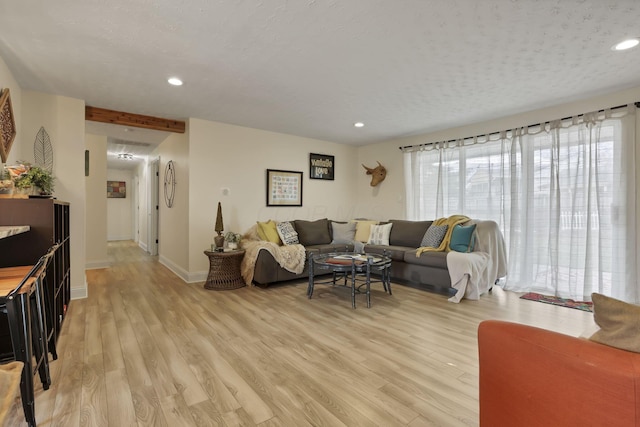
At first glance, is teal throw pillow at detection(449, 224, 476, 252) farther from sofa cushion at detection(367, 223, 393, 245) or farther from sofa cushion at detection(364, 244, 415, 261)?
sofa cushion at detection(367, 223, 393, 245)

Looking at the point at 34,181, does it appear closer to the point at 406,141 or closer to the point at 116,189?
the point at 406,141

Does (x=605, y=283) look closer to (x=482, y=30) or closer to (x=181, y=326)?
(x=482, y=30)

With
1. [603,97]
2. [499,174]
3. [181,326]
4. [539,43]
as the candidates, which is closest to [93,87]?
[181,326]

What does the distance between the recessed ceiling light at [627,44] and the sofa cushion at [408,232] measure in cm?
287

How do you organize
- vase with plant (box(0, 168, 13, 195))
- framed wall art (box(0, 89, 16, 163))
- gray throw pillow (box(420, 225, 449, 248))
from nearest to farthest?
vase with plant (box(0, 168, 13, 195)) < framed wall art (box(0, 89, 16, 163)) < gray throw pillow (box(420, 225, 449, 248))

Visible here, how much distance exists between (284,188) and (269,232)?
3.49 ft

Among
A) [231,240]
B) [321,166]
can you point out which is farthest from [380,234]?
[231,240]

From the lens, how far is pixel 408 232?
4.95 meters

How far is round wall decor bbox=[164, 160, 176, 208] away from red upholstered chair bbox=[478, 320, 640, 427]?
5.13 m

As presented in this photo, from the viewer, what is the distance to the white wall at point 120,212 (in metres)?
9.48

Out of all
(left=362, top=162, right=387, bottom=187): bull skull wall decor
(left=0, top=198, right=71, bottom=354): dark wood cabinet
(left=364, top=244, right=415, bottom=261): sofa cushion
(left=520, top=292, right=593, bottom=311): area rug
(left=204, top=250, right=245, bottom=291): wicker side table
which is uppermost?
(left=362, top=162, right=387, bottom=187): bull skull wall decor

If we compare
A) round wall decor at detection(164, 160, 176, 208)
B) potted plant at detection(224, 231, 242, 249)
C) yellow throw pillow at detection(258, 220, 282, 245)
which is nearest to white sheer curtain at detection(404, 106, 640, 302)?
yellow throw pillow at detection(258, 220, 282, 245)

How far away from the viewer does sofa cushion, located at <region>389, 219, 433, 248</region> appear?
4.81 meters

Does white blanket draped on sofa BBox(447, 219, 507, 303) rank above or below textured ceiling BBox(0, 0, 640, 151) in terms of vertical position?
below
